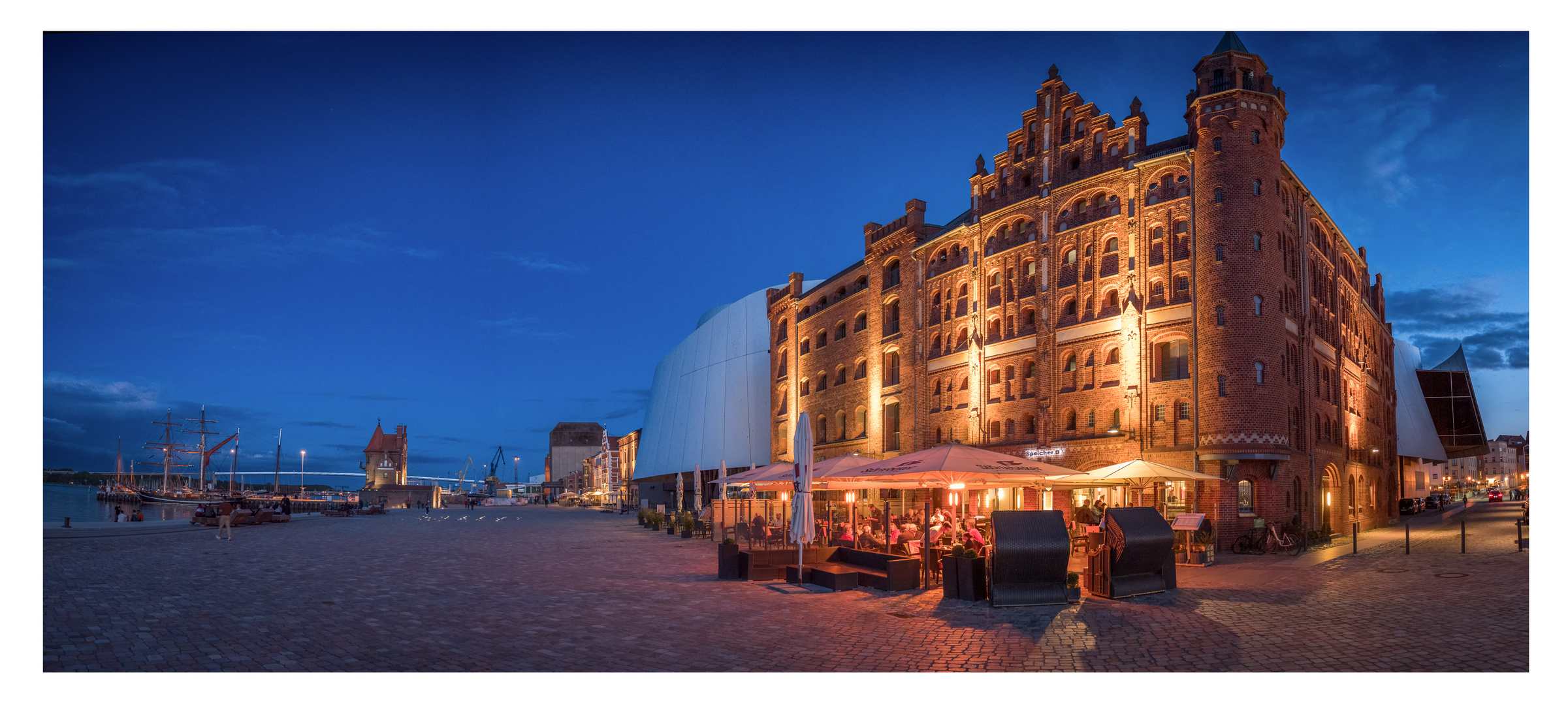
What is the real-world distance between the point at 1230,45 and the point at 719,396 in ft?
162

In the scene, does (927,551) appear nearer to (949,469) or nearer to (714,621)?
(949,469)

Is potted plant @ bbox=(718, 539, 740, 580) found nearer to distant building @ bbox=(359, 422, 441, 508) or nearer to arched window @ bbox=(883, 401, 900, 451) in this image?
arched window @ bbox=(883, 401, 900, 451)

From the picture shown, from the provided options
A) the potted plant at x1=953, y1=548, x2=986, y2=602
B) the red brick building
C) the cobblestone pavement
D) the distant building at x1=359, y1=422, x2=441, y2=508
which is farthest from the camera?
the distant building at x1=359, y1=422, x2=441, y2=508

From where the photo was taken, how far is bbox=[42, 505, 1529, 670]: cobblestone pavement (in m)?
9.79

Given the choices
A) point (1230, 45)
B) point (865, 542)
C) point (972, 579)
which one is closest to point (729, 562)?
point (865, 542)

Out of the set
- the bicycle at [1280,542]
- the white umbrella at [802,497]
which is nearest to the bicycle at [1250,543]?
the bicycle at [1280,542]

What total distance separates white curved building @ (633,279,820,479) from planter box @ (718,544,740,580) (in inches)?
1703

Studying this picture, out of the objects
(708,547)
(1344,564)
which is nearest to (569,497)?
(708,547)

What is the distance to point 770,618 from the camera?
12.9m

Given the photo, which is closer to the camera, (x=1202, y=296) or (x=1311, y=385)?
(x=1202, y=296)

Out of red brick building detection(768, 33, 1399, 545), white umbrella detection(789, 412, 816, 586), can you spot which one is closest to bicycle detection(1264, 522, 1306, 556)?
red brick building detection(768, 33, 1399, 545)

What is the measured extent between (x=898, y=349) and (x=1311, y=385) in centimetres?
1758
